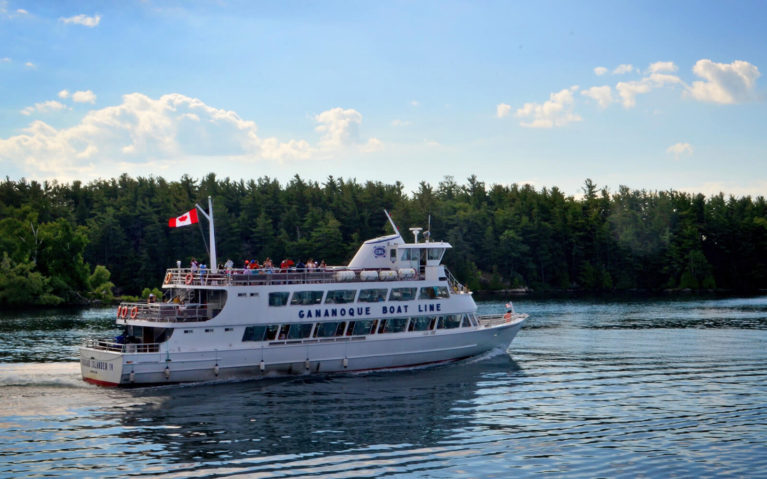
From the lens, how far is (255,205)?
5743 inches

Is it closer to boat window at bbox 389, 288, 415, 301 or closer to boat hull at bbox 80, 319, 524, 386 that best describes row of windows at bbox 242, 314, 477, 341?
boat hull at bbox 80, 319, 524, 386

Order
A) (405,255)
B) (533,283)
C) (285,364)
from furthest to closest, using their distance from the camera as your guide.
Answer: (533,283) → (405,255) → (285,364)

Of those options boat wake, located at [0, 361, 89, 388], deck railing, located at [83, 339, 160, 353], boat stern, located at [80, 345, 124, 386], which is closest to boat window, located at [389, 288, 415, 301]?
deck railing, located at [83, 339, 160, 353]

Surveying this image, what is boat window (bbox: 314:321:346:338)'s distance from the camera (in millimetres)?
44094

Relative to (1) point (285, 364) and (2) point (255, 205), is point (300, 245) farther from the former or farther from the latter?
(1) point (285, 364)

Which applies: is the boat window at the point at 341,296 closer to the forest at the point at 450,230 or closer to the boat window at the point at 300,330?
the boat window at the point at 300,330

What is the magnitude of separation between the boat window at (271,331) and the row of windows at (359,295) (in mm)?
1184

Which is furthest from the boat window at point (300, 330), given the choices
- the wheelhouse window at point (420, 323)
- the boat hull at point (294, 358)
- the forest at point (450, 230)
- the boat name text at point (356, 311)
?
the forest at point (450, 230)

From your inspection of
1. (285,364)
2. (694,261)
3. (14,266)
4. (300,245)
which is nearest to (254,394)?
(285,364)

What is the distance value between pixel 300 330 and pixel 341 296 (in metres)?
3.07

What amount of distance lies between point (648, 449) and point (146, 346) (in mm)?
24729

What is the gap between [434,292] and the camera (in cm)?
4738

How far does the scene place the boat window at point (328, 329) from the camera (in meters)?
44.1

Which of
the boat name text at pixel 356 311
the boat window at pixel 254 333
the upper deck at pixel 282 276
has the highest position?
the upper deck at pixel 282 276
